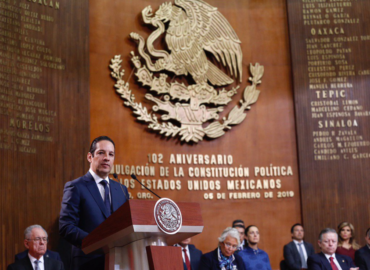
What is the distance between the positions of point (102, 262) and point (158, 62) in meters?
4.78

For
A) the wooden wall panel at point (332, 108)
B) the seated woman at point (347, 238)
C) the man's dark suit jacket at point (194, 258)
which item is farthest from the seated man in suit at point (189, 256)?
the wooden wall panel at point (332, 108)

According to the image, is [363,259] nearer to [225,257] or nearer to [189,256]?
[225,257]

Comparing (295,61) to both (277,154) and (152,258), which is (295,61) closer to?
(277,154)

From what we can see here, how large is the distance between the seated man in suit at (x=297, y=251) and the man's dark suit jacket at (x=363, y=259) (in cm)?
77

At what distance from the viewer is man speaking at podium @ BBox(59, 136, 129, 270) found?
258 cm

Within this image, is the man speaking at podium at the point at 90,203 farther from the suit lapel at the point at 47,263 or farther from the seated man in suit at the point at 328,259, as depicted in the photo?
the seated man in suit at the point at 328,259

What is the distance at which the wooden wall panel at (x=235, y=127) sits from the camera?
684 cm

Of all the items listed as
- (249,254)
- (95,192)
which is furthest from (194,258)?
(95,192)

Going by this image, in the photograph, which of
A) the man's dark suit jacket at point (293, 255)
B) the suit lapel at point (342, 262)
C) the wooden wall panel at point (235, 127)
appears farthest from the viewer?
the wooden wall panel at point (235, 127)

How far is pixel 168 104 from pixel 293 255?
2556mm

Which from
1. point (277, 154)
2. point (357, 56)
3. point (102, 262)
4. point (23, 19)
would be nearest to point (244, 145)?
point (277, 154)

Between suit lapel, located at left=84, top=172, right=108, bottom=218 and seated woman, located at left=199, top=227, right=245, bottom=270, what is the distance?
7.49 ft

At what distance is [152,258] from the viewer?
215 cm

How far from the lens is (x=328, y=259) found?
5.25 m
